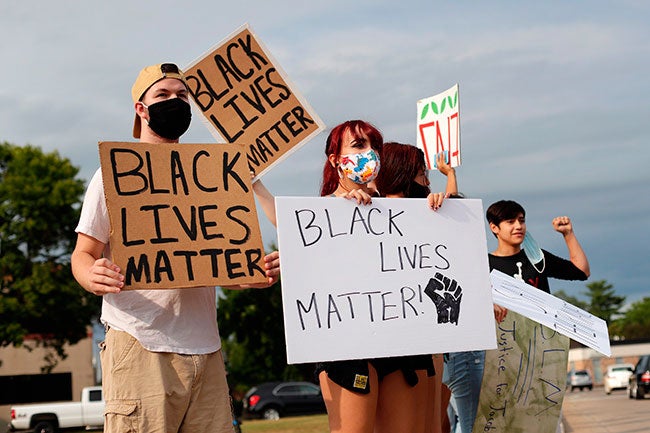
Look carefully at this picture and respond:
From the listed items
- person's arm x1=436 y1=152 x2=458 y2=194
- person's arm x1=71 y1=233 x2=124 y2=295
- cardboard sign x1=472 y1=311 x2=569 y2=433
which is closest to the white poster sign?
cardboard sign x1=472 y1=311 x2=569 y2=433

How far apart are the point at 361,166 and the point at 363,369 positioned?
92cm

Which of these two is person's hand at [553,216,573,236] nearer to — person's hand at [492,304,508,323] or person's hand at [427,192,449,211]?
person's hand at [492,304,508,323]

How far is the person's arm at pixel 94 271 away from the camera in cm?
307

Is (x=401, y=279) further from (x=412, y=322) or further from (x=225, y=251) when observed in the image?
(x=225, y=251)

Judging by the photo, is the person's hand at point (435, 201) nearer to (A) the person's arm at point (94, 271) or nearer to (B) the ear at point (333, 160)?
(B) the ear at point (333, 160)

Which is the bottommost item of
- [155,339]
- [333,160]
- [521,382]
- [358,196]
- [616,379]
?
[616,379]

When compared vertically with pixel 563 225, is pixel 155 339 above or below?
below

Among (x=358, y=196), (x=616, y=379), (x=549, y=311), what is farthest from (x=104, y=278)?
(x=616, y=379)

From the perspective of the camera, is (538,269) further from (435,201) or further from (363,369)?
(363,369)

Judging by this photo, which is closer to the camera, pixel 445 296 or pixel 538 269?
pixel 445 296

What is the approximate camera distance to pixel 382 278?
4.05 m

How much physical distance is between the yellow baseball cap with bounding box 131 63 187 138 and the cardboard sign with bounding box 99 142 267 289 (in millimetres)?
241

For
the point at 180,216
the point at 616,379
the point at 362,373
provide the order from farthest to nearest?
the point at 616,379, the point at 362,373, the point at 180,216

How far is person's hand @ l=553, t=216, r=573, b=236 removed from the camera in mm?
6141
